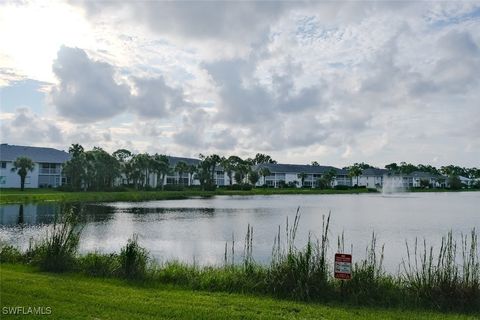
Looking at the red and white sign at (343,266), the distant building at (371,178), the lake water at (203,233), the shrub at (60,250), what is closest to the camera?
the red and white sign at (343,266)

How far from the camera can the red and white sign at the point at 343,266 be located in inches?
335

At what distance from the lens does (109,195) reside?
61.0 m

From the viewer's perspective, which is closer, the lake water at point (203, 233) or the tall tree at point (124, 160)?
the lake water at point (203, 233)

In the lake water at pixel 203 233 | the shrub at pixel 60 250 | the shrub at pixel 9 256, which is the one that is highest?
the shrub at pixel 60 250

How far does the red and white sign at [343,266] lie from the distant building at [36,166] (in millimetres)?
74197

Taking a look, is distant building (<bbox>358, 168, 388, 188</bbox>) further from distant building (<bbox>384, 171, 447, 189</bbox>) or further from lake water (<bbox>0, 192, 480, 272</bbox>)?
lake water (<bbox>0, 192, 480, 272</bbox>)

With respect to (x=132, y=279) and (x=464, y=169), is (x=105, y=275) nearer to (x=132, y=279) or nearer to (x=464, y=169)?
(x=132, y=279)

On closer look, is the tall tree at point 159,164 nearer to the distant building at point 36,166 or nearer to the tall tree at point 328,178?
the distant building at point 36,166

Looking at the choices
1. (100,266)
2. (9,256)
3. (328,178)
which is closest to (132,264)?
(100,266)

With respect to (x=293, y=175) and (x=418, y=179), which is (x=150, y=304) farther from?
(x=418, y=179)

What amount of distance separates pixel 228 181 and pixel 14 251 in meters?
104

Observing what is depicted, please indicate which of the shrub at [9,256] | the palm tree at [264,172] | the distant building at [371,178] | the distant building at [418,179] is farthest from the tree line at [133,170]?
the shrub at [9,256]

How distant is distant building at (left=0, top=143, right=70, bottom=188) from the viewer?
73875 mm

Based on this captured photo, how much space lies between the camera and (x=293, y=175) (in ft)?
425
